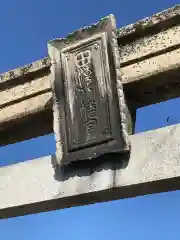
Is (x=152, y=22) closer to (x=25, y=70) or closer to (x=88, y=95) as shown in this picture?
(x=88, y=95)

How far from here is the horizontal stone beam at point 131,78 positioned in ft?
11.0

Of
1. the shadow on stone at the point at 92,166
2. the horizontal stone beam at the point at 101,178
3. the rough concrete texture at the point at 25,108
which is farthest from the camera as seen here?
the rough concrete texture at the point at 25,108

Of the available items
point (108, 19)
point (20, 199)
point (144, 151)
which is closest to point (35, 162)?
point (20, 199)

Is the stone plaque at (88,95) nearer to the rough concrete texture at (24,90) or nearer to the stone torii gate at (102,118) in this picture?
the stone torii gate at (102,118)

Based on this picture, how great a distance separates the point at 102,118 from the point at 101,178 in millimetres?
383

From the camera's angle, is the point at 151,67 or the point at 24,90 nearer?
the point at 151,67

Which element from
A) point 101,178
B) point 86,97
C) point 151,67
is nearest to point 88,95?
point 86,97

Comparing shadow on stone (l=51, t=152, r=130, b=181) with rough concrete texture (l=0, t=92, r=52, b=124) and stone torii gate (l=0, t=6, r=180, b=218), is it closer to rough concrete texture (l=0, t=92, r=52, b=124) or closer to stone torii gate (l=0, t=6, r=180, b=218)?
stone torii gate (l=0, t=6, r=180, b=218)

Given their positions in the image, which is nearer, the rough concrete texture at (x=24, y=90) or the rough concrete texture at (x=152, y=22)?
the rough concrete texture at (x=152, y=22)

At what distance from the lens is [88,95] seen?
3.45 m

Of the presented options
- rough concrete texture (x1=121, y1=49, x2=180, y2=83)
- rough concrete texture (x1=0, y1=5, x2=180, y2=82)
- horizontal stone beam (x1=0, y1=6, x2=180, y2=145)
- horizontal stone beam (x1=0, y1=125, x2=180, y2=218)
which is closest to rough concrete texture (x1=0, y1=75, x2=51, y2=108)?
horizontal stone beam (x1=0, y1=6, x2=180, y2=145)

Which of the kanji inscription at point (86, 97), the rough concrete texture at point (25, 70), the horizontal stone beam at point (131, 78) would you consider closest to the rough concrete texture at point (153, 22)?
the horizontal stone beam at point (131, 78)

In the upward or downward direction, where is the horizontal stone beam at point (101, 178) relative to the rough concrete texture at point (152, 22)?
downward

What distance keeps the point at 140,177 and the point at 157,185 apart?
0.11m
